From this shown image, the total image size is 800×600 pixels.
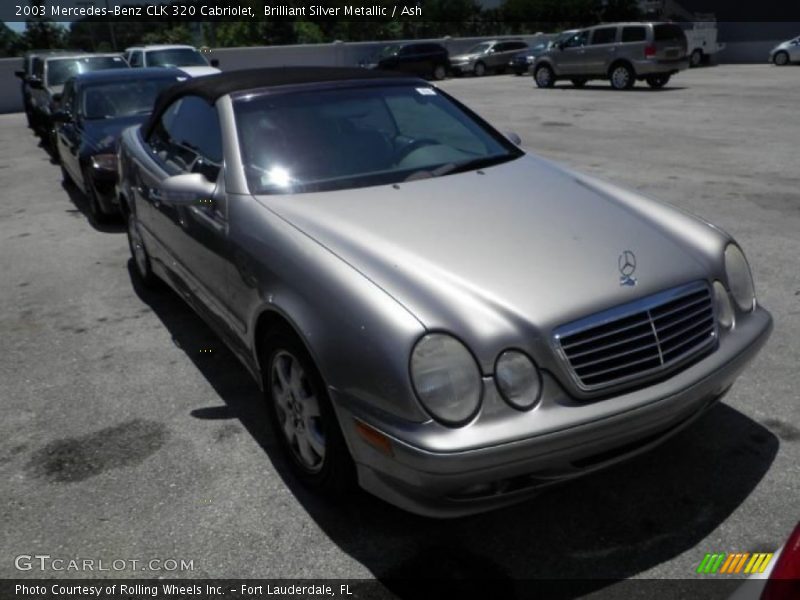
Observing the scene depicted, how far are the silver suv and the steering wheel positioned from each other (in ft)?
62.2

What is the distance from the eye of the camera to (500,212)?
3.31 metres

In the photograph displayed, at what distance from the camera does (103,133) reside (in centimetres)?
815

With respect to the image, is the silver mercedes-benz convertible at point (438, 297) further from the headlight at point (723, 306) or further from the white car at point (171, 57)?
the white car at point (171, 57)

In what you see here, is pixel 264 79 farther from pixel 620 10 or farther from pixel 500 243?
pixel 620 10

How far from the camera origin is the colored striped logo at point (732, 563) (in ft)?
8.63

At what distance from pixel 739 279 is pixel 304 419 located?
1.87 m

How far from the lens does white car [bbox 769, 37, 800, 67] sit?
1180 inches

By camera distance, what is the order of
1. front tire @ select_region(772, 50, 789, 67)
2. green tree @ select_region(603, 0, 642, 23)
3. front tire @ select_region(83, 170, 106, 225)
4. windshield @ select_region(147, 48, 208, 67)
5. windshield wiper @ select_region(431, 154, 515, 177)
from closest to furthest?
windshield wiper @ select_region(431, 154, 515, 177) → front tire @ select_region(83, 170, 106, 225) → windshield @ select_region(147, 48, 208, 67) → front tire @ select_region(772, 50, 789, 67) → green tree @ select_region(603, 0, 642, 23)

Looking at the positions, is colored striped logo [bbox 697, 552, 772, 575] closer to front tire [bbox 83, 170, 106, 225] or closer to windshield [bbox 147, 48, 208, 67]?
front tire [bbox 83, 170, 106, 225]

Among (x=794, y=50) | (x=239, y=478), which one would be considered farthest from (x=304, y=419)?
(x=794, y=50)

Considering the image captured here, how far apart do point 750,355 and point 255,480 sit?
209cm

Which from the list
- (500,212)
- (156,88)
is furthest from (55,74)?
(500,212)

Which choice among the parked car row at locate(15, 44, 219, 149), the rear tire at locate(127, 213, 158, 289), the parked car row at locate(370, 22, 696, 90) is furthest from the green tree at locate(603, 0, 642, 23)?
the rear tire at locate(127, 213, 158, 289)

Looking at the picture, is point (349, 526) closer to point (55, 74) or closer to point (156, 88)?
point (156, 88)
